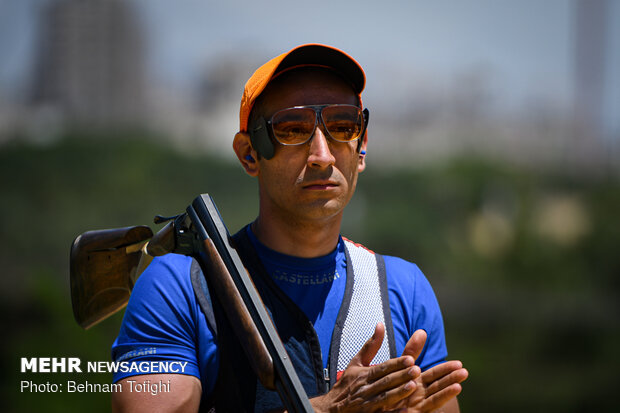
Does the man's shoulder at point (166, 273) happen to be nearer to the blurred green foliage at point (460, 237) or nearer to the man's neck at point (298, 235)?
the man's neck at point (298, 235)

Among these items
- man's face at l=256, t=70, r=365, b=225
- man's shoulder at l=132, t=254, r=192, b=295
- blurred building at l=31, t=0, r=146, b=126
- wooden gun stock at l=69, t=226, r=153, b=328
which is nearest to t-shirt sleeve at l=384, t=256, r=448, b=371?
man's face at l=256, t=70, r=365, b=225

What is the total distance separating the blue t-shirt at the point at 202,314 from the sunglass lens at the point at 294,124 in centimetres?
42

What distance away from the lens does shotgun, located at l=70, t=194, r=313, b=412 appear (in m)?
1.76

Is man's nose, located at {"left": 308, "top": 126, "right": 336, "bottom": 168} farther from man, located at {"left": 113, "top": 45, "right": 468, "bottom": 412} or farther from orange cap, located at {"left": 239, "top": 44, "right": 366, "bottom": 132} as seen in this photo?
orange cap, located at {"left": 239, "top": 44, "right": 366, "bottom": 132}

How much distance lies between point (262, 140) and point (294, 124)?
5.3 inches

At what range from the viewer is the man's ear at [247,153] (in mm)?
2189

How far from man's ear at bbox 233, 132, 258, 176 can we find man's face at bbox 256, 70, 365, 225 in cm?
5

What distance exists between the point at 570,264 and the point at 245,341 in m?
8.49

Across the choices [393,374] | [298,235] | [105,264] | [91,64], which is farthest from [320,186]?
[91,64]

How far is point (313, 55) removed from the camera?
2.10 meters

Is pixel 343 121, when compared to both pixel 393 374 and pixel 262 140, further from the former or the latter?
pixel 393 374

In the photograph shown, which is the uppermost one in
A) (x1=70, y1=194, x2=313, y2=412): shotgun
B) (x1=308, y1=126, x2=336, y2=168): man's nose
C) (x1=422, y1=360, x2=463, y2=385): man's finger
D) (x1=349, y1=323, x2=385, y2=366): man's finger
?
(x1=308, y1=126, x2=336, y2=168): man's nose

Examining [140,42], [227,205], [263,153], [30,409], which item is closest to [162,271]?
[263,153]

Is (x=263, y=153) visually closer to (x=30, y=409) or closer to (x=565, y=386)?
(x=30, y=409)
